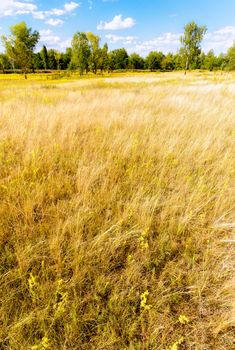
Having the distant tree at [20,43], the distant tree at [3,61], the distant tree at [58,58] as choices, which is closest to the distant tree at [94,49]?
the distant tree at [20,43]

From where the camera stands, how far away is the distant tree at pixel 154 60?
280 feet

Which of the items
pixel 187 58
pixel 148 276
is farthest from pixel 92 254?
pixel 187 58

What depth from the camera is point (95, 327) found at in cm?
118

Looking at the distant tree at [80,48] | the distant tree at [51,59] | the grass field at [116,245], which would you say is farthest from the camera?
the distant tree at [51,59]

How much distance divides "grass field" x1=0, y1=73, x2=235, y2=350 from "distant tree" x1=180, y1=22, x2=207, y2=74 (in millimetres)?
48034

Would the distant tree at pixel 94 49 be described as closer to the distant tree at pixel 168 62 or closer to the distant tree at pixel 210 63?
the distant tree at pixel 168 62

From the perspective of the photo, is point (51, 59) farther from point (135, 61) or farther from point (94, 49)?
point (94, 49)

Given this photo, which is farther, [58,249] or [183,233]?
[183,233]

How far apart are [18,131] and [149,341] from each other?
3517 millimetres

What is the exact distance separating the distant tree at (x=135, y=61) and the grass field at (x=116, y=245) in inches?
3723

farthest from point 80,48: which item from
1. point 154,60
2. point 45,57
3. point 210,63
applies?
point 210,63

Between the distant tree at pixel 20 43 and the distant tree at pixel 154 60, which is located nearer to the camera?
the distant tree at pixel 20 43

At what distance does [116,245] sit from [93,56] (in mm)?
64453

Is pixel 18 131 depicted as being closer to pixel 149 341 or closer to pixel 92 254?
pixel 92 254
